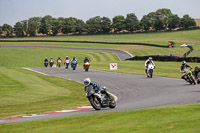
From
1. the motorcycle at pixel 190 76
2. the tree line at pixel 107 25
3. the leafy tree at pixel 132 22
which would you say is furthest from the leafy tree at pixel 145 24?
the motorcycle at pixel 190 76

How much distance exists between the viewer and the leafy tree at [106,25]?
153625 mm

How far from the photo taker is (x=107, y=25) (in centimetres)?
15712

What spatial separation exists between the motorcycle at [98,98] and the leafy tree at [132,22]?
137 metres

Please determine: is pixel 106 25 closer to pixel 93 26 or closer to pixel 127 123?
Result: pixel 93 26

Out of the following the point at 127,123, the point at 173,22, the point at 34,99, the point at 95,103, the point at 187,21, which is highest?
the point at 187,21

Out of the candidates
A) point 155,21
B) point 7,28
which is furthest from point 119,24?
point 7,28

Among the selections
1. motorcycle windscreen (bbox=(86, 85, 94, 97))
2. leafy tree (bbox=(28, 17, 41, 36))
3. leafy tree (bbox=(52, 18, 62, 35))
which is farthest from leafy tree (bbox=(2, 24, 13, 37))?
motorcycle windscreen (bbox=(86, 85, 94, 97))

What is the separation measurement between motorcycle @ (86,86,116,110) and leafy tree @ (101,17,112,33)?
137m

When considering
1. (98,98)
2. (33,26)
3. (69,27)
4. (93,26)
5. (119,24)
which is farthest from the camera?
(33,26)

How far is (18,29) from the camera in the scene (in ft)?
531

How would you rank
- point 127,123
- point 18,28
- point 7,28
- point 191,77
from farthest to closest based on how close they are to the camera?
1. point 7,28
2. point 18,28
3. point 191,77
4. point 127,123

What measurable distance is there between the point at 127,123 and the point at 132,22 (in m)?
144

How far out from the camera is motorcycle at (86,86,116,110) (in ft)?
42.8

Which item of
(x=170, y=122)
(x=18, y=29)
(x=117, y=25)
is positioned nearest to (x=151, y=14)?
(x=117, y=25)
